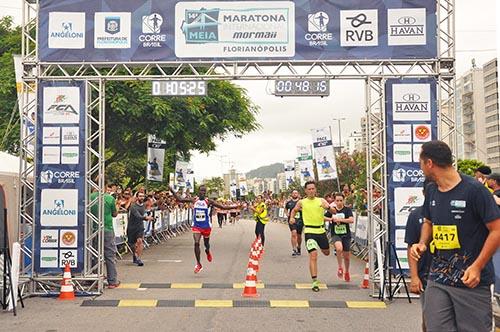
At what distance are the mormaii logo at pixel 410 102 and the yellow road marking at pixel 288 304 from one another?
367 cm

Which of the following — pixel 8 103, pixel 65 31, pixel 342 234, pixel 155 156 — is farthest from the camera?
pixel 155 156

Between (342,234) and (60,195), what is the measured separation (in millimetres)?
5910

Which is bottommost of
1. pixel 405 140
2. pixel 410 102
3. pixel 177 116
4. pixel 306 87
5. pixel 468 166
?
pixel 405 140

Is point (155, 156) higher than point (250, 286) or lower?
higher

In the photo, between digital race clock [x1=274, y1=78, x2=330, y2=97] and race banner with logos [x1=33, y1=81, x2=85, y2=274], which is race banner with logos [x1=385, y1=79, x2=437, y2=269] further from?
race banner with logos [x1=33, y1=81, x2=85, y2=274]

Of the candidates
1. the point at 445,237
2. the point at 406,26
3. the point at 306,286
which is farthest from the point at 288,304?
the point at 445,237

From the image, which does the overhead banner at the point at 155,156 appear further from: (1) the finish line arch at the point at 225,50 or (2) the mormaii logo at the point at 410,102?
(2) the mormaii logo at the point at 410,102

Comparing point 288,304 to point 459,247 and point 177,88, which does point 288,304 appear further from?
point 459,247

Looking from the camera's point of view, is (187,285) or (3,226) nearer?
(3,226)

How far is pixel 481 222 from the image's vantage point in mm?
4496

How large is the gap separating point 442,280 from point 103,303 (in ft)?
23.6

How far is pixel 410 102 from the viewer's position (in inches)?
448

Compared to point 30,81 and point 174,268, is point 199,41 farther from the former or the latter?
point 174,268

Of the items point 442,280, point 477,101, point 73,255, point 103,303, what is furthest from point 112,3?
point 477,101
